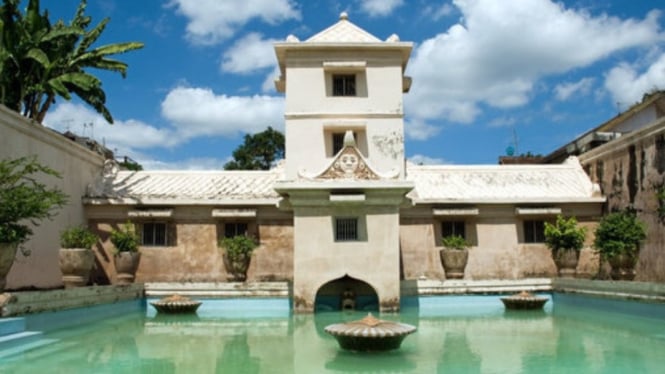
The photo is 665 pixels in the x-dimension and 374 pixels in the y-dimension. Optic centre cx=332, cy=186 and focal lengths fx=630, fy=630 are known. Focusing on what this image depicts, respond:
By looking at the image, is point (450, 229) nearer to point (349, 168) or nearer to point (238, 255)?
point (349, 168)

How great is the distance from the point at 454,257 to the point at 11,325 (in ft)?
33.1

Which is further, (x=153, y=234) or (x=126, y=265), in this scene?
(x=153, y=234)

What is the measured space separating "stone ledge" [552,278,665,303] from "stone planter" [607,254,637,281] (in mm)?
1018

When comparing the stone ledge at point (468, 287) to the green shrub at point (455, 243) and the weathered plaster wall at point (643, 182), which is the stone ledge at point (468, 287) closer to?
the green shrub at point (455, 243)

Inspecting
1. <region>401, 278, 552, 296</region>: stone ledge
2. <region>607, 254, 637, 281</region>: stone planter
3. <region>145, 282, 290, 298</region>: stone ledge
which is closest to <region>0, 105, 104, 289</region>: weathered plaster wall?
<region>145, 282, 290, 298</region>: stone ledge

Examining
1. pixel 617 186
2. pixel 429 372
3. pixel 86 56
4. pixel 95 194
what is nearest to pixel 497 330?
pixel 429 372

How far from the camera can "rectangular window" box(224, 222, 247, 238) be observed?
17297mm

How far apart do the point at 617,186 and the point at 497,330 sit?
8.41 meters

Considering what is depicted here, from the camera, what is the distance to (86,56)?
1906cm

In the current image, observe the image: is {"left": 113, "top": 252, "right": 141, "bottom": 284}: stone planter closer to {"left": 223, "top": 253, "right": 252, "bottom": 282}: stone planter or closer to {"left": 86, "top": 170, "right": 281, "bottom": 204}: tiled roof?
{"left": 86, "top": 170, "right": 281, "bottom": 204}: tiled roof

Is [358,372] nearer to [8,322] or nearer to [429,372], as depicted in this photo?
[429,372]

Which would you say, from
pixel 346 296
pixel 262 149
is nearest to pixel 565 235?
pixel 346 296

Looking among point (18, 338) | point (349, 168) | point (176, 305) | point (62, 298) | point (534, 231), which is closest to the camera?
point (18, 338)

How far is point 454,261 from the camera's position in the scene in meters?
15.6
